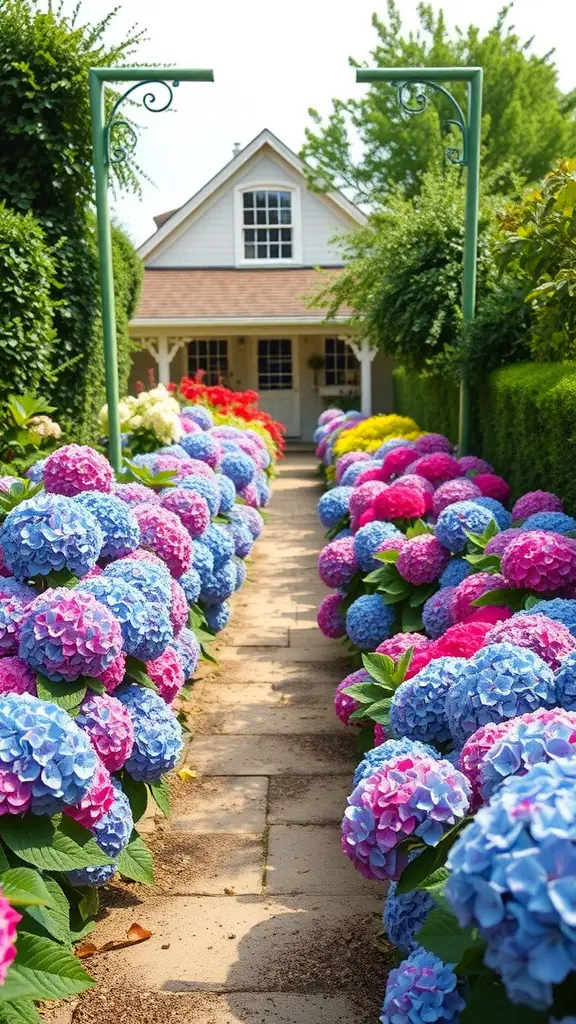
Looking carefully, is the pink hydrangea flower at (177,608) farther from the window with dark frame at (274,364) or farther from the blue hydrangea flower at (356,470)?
the window with dark frame at (274,364)

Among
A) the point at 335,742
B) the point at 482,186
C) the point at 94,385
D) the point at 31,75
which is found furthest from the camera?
the point at 482,186

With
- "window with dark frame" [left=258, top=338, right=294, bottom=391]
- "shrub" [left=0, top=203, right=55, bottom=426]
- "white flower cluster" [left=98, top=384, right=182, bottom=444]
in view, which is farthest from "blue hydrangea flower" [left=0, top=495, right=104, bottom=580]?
"window with dark frame" [left=258, top=338, right=294, bottom=391]

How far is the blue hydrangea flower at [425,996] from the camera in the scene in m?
2.10

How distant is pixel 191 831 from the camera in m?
4.02

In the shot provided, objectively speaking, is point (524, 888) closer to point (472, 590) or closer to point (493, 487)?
point (472, 590)

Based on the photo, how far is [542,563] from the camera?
3621mm

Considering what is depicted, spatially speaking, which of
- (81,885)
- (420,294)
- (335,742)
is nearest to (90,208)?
(420,294)

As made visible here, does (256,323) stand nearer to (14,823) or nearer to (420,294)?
(420,294)

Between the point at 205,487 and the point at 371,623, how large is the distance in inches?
51.4

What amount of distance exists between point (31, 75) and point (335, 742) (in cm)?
549

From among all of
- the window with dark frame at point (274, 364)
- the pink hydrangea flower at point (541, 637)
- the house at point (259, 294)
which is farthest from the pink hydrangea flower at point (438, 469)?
the window with dark frame at point (274, 364)

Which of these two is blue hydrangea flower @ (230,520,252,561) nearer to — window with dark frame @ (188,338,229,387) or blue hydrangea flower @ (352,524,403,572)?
blue hydrangea flower @ (352,524,403,572)

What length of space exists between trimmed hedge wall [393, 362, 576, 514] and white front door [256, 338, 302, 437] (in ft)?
47.5

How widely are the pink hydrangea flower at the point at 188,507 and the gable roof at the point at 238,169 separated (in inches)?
644
